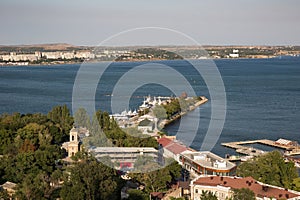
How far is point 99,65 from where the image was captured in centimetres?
5206

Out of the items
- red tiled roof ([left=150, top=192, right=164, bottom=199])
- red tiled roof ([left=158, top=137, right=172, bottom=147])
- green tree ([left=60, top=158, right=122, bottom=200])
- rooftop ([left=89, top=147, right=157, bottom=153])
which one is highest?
green tree ([left=60, top=158, right=122, bottom=200])

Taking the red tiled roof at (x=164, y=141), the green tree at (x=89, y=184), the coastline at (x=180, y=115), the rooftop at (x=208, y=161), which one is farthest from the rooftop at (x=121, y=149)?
the coastline at (x=180, y=115)

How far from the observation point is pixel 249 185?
653cm

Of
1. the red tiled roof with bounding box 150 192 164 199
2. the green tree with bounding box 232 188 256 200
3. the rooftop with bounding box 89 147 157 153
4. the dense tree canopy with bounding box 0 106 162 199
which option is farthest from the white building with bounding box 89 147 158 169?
the green tree with bounding box 232 188 256 200

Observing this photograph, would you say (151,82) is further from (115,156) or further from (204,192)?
(204,192)

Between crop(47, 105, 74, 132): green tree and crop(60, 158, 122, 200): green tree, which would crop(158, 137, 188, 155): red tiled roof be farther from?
crop(60, 158, 122, 200): green tree

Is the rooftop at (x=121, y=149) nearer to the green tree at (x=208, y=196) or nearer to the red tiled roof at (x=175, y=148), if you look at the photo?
the red tiled roof at (x=175, y=148)

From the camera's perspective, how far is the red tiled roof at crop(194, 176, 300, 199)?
6254 mm

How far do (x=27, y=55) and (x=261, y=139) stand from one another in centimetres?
5714

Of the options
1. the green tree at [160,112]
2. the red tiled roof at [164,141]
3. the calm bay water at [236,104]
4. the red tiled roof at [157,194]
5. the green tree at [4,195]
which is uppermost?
the green tree at [4,195]

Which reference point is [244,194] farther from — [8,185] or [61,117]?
[61,117]

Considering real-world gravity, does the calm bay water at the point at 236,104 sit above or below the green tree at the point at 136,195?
below

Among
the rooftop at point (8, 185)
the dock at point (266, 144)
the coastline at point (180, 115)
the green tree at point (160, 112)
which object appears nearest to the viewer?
the rooftop at point (8, 185)

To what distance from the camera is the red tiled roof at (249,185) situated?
6.25m
